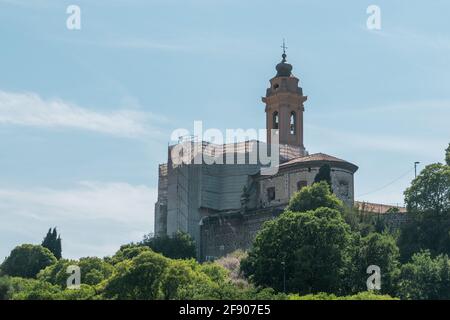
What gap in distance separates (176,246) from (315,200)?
12552 millimetres

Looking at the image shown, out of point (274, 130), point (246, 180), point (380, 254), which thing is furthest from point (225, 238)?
point (380, 254)

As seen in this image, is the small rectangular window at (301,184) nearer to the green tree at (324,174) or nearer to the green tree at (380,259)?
the green tree at (324,174)

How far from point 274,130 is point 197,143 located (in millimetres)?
7363

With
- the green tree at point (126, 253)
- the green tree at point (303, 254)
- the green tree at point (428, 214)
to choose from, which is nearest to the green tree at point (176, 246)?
the green tree at point (126, 253)

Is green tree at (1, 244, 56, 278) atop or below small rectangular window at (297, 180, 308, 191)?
below

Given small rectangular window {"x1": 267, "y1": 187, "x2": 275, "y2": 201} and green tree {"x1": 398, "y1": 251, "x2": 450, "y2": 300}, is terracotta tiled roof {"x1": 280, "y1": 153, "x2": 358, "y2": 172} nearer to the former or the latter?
small rectangular window {"x1": 267, "y1": 187, "x2": 275, "y2": 201}

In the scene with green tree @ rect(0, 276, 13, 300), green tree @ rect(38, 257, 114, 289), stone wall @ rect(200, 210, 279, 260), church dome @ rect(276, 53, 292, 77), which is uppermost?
church dome @ rect(276, 53, 292, 77)

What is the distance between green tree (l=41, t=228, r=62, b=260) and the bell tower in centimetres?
1980

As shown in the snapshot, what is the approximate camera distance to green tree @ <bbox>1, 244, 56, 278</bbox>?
280 feet

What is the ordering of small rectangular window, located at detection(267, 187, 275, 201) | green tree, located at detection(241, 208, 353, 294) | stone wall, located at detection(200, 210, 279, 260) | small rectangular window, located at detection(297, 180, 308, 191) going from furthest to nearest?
small rectangular window, located at detection(267, 187, 275, 201), small rectangular window, located at detection(297, 180, 308, 191), stone wall, located at detection(200, 210, 279, 260), green tree, located at detection(241, 208, 353, 294)

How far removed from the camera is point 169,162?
303ft

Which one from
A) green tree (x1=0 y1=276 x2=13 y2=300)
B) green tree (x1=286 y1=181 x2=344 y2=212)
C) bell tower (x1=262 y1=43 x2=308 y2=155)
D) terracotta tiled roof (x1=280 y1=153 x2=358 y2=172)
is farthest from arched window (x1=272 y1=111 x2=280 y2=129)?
green tree (x1=0 y1=276 x2=13 y2=300)

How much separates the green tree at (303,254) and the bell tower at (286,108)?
93.9 feet

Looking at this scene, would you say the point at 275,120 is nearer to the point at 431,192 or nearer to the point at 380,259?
the point at 431,192
